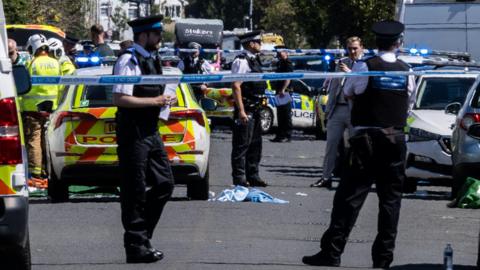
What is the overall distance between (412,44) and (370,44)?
1053 inches

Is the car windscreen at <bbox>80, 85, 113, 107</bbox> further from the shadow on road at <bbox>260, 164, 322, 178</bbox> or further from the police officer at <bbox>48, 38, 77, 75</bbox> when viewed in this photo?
the shadow on road at <bbox>260, 164, 322, 178</bbox>

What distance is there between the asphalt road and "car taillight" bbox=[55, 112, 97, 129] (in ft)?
2.88

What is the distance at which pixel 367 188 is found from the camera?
10.1 metres

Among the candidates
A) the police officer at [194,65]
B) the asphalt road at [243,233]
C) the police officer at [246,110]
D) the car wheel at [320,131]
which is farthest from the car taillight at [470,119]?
the police officer at [194,65]

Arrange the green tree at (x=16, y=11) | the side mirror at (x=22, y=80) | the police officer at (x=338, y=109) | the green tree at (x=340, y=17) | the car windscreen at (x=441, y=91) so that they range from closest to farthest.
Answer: the side mirror at (x=22, y=80) → the police officer at (x=338, y=109) → the car windscreen at (x=441, y=91) → the green tree at (x=16, y=11) → the green tree at (x=340, y=17)

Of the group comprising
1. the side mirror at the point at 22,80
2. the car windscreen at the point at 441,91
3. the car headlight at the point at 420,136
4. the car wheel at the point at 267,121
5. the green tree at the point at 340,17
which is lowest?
the green tree at the point at 340,17

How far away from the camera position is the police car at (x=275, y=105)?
30438mm

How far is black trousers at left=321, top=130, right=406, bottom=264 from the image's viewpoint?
10.0m

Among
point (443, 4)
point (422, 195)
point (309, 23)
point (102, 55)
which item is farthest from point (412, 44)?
point (309, 23)

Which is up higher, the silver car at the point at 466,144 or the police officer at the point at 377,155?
the police officer at the point at 377,155

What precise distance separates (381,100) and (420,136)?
6948 millimetres

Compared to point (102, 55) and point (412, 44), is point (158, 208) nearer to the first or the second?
point (102, 55)

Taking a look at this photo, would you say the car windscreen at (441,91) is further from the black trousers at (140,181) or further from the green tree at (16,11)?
the green tree at (16,11)

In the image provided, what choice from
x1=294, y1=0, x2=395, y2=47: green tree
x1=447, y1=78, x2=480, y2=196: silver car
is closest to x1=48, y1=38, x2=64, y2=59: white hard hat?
x1=447, y1=78, x2=480, y2=196: silver car
